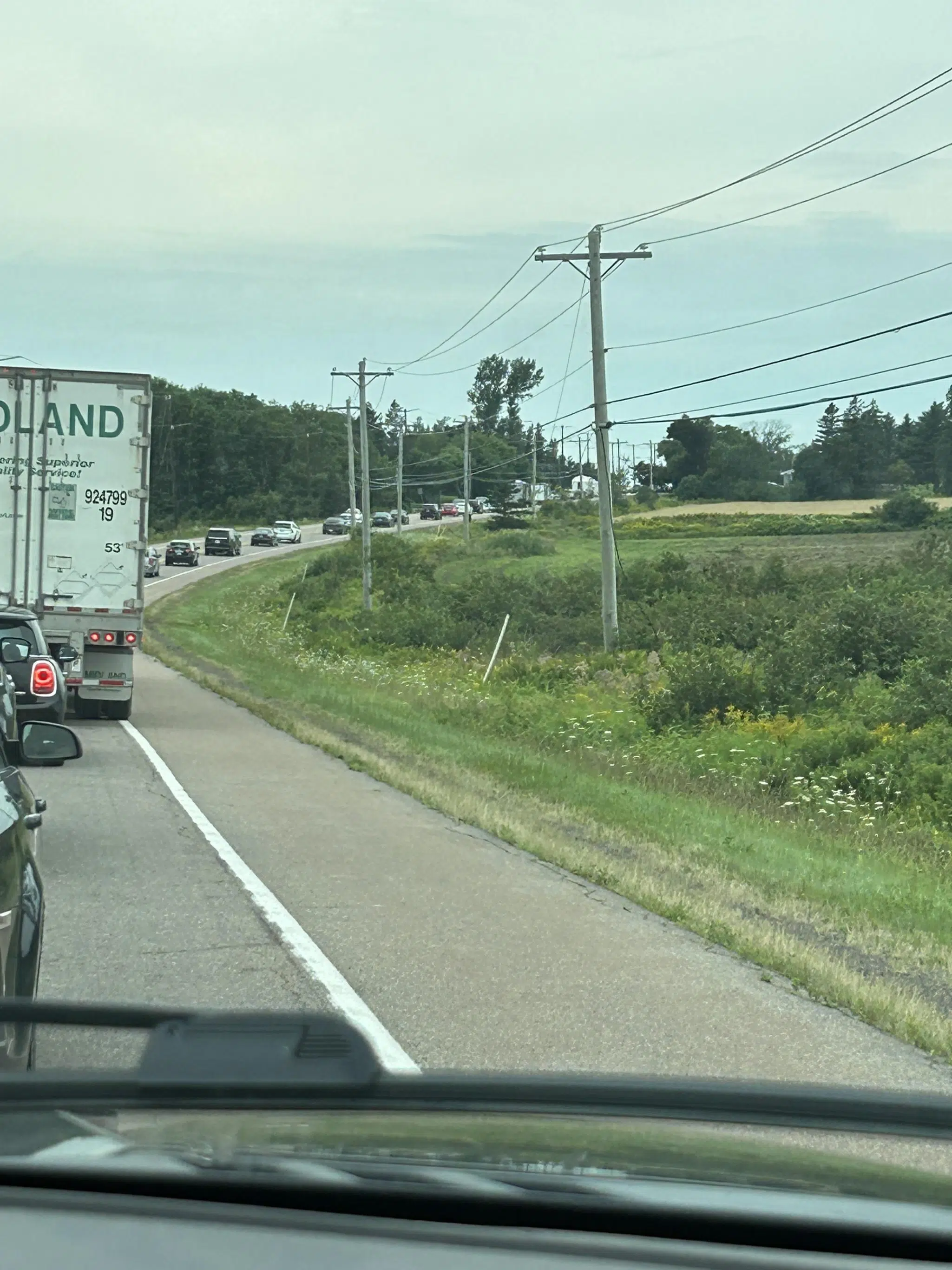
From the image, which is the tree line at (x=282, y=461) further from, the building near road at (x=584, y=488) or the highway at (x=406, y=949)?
the highway at (x=406, y=949)

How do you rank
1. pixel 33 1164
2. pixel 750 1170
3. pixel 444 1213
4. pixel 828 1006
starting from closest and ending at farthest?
pixel 444 1213
pixel 33 1164
pixel 750 1170
pixel 828 1006

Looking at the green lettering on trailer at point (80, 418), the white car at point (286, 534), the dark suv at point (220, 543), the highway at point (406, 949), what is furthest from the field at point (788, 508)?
the highway at point (406, 949)

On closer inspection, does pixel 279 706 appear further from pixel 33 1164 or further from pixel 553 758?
pixel 33 1164

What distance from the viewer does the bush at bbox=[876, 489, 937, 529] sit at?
253 feet

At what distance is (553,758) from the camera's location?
19156 millimetres

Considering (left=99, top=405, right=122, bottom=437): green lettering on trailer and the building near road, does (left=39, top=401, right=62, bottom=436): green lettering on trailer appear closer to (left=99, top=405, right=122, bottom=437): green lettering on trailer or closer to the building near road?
(left=99, top=405, right=122, bottom=437): green lettering on trailer

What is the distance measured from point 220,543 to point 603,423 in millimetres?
63594

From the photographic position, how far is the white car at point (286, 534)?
346ft

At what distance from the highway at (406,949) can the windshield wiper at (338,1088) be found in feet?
2.52

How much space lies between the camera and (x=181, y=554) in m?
84.6

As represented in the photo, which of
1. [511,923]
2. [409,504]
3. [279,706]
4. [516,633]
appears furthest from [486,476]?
[511,923]

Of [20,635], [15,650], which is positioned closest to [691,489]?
[20,635]

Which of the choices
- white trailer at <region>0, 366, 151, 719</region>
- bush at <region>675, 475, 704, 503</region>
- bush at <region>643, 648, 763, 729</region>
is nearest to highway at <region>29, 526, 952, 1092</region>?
white trailer at <region>0, 366, 151, 719</region>

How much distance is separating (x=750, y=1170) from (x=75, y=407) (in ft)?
63.9
